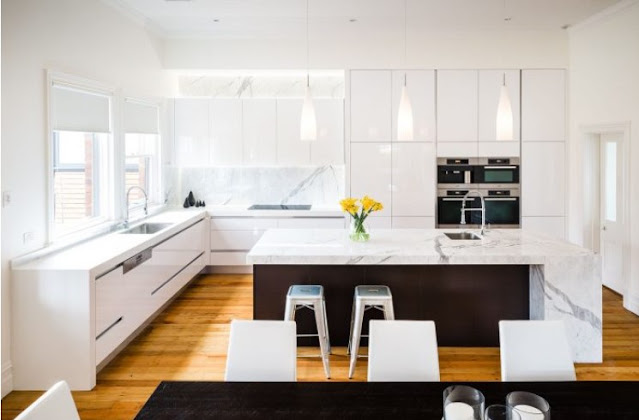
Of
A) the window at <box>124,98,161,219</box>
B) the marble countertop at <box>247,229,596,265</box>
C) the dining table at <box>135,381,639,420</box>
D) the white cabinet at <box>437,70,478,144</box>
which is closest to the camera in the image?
the dining table at <box>135,381,639,420</box>

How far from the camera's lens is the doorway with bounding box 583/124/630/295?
5770 mm

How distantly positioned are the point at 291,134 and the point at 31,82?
147 inches

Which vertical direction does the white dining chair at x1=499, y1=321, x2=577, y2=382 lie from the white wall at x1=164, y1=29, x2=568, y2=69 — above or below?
below

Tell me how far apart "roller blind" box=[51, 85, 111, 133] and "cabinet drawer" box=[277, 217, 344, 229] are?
2.57m

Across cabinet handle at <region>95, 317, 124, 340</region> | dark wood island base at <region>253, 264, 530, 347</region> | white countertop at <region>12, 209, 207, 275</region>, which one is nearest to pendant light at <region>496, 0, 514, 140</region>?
dark wood island base at <region>253, 264, 530, 347</region>

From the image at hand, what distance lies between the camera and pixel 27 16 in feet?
12.8

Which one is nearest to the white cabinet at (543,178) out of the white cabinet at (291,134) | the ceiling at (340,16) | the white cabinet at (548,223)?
the white cabinet at (548,223)

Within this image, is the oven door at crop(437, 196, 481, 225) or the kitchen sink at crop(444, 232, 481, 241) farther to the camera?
the oven door at crop(437, 196, 481, 225)

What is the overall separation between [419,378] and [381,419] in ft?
1.98

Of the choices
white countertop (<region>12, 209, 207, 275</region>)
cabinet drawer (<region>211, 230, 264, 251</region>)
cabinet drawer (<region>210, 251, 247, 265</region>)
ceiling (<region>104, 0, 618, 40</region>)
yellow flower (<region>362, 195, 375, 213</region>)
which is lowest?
cabinet drawer (<region>210, 251, 247, 265</region>)

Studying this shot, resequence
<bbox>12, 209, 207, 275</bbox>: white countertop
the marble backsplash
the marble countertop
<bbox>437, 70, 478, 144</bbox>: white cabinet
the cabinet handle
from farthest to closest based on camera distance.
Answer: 1. the marble backsplash
2. <bbox>437, 70, 478, 144</bbox>: white cabinet
3. the marble countertop
4. the cabinet handle
5. <bbox>12, 209, 207, 275</bbox>: white countertop

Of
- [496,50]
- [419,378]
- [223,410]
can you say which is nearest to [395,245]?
[419,378]

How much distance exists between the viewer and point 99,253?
13.9ft

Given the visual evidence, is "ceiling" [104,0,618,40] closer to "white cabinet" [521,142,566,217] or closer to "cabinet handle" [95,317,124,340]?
"white cabinet" [521,142,566,217]
